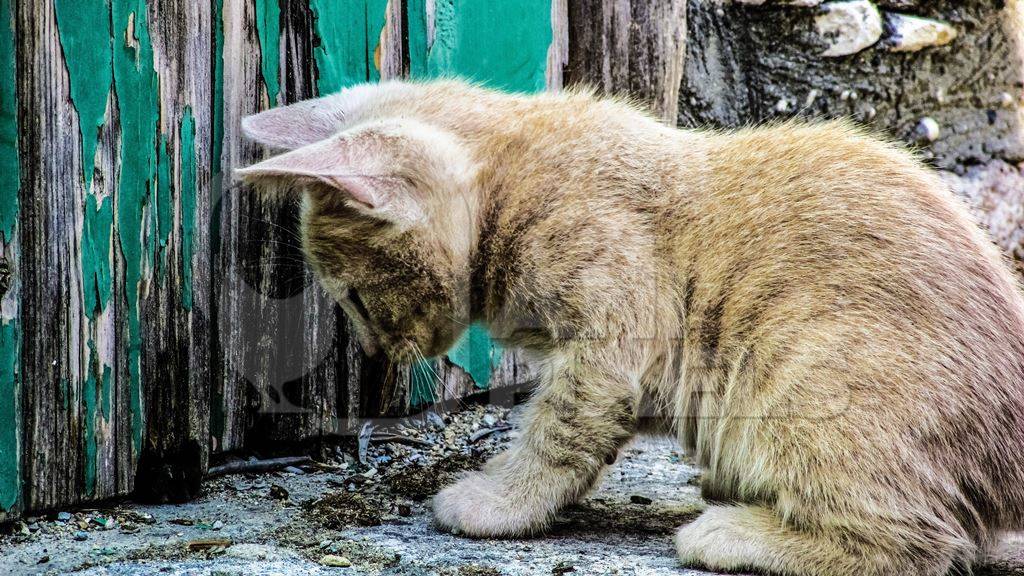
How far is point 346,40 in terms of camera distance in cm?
310

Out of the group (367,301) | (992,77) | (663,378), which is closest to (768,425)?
(663,378)

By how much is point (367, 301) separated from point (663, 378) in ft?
2.89

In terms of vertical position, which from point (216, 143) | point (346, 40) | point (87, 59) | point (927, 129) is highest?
point (346, 40)

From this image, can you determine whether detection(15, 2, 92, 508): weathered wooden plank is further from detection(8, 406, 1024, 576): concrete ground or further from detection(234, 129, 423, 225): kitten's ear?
detection(234, 129, 423, 225): kitten's ear

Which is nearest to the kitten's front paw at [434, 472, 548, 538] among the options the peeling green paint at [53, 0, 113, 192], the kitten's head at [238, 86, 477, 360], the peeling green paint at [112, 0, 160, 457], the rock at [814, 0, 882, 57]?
the kitten's head at [238, 86, 477, 360]

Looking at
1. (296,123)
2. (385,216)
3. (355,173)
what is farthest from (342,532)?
(296,123)

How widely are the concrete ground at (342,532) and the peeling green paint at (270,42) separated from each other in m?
1.22

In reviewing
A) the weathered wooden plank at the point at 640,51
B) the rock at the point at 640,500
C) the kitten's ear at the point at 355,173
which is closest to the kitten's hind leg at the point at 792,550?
the rock at the point at 640,500

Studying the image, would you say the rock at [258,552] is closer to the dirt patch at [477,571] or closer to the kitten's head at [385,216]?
the dirt patch at [477,571]

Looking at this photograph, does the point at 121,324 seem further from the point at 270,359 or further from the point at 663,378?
the point at 663,378

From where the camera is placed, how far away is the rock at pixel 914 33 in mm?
4293

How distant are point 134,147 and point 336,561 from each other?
1.20 m

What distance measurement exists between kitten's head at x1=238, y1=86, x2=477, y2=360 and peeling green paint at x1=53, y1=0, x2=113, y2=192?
38 cm

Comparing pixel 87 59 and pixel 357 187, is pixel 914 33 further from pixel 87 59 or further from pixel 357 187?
pixel 87 59
